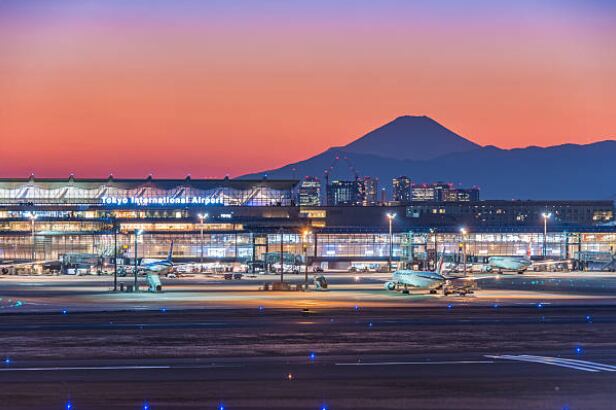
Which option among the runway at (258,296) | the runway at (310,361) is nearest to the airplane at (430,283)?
the runway at (258,296)

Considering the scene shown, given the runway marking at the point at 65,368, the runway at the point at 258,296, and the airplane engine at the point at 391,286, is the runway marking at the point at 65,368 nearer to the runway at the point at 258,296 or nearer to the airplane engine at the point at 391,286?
the runway at the point at 258,296

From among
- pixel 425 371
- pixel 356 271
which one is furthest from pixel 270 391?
pixel 356 271

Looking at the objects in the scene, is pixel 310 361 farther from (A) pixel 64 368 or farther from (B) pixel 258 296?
(B) pixel 258 296

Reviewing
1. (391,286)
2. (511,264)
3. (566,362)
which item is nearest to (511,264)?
(511,264)

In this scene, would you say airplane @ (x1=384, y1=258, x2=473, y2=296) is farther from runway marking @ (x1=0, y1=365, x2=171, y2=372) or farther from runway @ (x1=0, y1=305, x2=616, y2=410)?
runway marking @ (x1=0, y1=365, x2=171, y2=372)

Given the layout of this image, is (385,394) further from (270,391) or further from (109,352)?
(109,352)

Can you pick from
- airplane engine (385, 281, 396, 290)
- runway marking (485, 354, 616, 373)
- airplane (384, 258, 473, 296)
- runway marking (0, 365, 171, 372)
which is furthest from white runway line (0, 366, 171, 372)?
airplane engine (385, 281, 396, 290)

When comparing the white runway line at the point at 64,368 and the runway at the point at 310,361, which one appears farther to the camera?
the white runway line at the point at 64,368

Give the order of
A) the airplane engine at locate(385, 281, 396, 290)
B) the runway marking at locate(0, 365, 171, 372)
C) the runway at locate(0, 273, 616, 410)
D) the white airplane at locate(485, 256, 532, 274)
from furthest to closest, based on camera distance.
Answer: the white airplane at locate(485, 256, 532, 274)
the airplane engine at locate(385, 281, 396, 290)
the runway marking at locate(0, 365, 171, 372)
the runway at locate(0, 273, 616, 410)

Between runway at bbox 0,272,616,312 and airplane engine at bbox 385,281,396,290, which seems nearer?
runway at bbox 0,272,616,312
